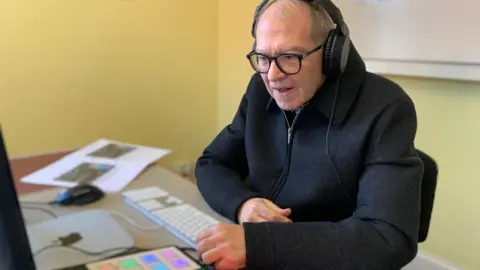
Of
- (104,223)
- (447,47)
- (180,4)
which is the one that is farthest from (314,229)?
(180,4)

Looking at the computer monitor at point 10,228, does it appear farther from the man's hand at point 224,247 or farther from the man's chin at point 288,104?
the man's chin at point 288,104

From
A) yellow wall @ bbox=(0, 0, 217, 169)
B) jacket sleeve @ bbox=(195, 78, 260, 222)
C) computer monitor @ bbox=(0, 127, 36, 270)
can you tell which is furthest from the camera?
yellow wall @ bbox=(0, 0, 217, 169)

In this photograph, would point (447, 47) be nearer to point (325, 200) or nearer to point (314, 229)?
point (325, 200)

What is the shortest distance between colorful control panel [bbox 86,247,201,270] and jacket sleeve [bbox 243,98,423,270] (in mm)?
118

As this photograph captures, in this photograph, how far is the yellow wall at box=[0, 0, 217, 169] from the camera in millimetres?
2195

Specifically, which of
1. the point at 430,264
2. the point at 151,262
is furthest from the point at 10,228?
the point at 430,264

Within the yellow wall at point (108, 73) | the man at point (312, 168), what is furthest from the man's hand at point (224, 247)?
the yellow wall at point (108, 73)

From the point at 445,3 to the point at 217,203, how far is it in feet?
3.58

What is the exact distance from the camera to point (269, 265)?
0.90m

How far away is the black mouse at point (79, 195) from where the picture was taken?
4.06ft

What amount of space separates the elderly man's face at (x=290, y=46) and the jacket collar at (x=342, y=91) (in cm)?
2

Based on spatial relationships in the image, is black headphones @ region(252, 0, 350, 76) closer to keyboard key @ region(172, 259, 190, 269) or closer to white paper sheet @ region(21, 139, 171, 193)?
keyboard key @ region(172, 259, 190, 269)

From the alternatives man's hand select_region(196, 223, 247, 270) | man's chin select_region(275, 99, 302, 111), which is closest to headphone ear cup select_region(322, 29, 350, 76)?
man's chin select_region(275, 99, 302, 111)

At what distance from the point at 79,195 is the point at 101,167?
0.81 ft
